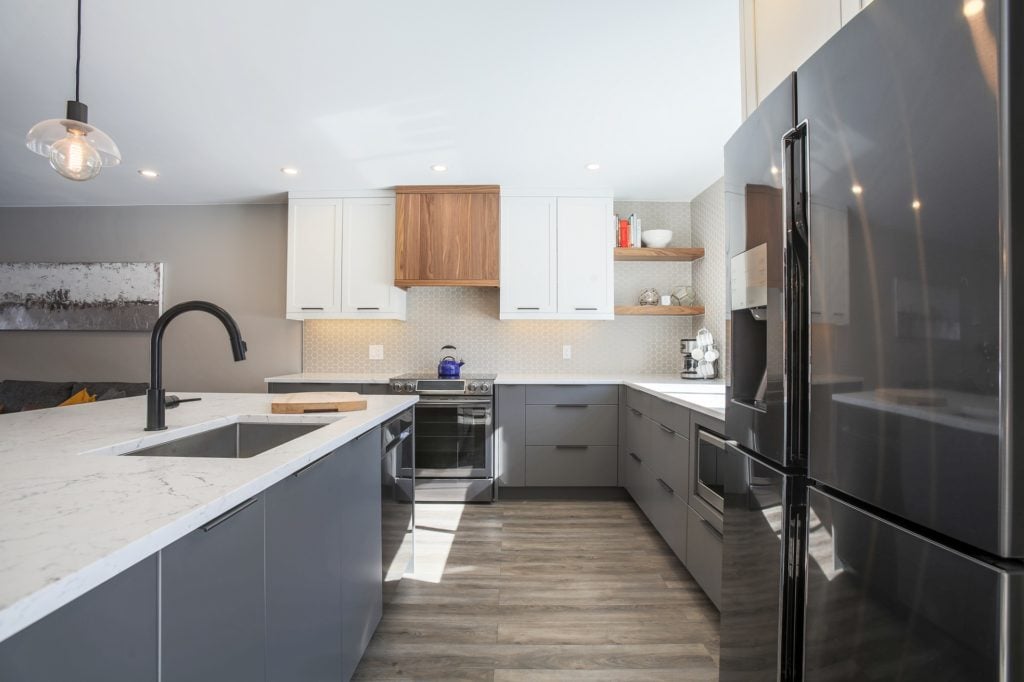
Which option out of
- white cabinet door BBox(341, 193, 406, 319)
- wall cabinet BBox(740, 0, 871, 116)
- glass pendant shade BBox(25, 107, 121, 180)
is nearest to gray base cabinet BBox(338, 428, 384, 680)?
glass pendant shade BBox(25, 107, 121, 180)

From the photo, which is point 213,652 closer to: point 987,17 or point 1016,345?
point 1016,345

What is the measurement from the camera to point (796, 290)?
993mm

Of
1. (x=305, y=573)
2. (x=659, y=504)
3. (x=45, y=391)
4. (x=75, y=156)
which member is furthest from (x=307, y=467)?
(x=45, y=391)

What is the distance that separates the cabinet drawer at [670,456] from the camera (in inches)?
89.8

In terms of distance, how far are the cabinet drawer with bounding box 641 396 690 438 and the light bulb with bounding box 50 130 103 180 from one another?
8.12 ft

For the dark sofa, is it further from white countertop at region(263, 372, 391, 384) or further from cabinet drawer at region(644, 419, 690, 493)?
cabinet drawer at region(644, 419, 690, 493)

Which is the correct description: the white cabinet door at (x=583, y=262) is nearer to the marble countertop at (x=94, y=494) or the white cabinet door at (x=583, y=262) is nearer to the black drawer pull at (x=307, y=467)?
the marble countertop at (x=94, y=494)

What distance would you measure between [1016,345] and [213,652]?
122cm

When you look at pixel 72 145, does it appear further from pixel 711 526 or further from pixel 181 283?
pixel 181 283

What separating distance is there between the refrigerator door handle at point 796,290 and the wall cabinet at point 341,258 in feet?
10.3

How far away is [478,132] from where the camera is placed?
8.91 feet

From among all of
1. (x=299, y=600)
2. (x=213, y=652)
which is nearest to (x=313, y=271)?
(x=299, y=600)

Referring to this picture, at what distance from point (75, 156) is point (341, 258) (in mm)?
2233

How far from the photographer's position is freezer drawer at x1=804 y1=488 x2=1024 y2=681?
59 cm
